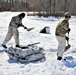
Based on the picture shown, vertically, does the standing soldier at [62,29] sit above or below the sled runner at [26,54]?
above

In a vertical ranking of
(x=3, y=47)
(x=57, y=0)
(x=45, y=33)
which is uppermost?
(x=3, y=47)

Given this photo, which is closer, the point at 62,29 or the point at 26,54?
the point at 62,29

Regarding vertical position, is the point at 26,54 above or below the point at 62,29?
below

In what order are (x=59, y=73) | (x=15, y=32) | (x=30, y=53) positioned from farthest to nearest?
(x=15, y=32), (x=30, y=53), (x=59, y=73)

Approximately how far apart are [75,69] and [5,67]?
86.2 inches

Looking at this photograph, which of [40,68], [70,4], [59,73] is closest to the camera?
[59,73]

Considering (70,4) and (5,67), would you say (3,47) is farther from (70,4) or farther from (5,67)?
(70,4)

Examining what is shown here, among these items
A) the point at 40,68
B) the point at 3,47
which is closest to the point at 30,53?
the point at 40,68

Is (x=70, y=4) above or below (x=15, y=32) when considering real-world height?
below

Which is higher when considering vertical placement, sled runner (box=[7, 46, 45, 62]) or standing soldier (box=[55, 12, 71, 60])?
standing soldier (box=[55, 12, 71, 60])

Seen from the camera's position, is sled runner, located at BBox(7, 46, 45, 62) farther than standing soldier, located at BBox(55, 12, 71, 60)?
Yes

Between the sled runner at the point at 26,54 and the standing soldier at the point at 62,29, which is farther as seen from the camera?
the sled runner at the point at 26,54

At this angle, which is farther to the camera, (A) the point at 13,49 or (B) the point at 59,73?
(A) the point at 13,49

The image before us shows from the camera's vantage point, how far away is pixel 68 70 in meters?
7.71
